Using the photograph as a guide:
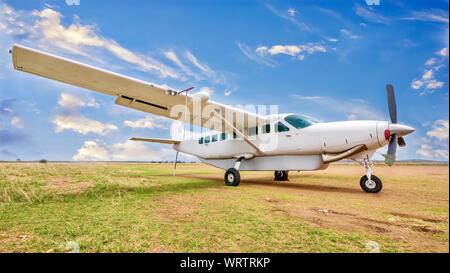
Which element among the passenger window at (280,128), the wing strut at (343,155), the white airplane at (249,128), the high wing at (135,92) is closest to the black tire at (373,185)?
the white airplane at (249,128)

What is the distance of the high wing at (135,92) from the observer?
5285 millimetres

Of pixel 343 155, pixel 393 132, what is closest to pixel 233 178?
pixel 343 155

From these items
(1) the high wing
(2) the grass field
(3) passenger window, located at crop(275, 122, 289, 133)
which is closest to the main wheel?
(1) the high wing

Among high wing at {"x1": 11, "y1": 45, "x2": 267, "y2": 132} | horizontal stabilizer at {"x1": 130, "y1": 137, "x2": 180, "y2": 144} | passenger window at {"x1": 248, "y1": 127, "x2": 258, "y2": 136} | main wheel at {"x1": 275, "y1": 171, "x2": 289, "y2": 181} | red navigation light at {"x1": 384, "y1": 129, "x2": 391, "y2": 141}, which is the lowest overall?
main wheel at {"x1": 275, "y1": 171, "x2": 289, "y2": 181}

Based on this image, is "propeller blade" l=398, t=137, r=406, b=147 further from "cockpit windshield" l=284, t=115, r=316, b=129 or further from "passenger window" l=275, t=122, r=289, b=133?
"passenger window" l=275, t=122, r=289, b=133

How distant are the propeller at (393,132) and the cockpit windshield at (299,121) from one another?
2503 mm

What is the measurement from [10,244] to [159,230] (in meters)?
1.59

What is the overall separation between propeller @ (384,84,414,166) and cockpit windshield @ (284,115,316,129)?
8.21 feet

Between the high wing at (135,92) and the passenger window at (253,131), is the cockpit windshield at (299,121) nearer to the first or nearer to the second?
the high wing at (135,92)

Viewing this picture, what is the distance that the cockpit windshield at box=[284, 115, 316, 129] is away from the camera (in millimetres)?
8719

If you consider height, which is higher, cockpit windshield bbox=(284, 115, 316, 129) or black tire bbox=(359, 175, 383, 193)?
cockpit windshield bbox=(284, 115, 316, 129)

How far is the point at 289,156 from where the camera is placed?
9320mm

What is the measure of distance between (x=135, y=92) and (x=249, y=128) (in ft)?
18.1
